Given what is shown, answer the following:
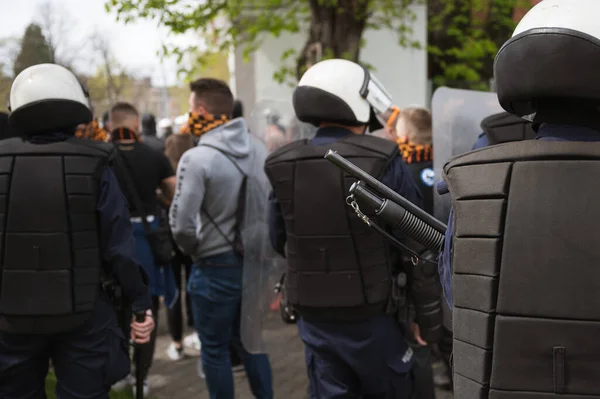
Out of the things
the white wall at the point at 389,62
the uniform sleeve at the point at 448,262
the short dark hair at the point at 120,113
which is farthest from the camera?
the white wall at the point at 389,62

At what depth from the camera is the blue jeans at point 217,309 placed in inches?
164

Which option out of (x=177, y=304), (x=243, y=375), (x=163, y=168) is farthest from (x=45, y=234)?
(x=177, y=304)

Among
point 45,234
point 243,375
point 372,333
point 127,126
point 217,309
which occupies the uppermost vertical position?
point 127,126

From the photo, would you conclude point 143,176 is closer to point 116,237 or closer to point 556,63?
point 116,237

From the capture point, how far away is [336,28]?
8.58 meters

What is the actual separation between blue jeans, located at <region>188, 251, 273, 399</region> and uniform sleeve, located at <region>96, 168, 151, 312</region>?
0.95 metres

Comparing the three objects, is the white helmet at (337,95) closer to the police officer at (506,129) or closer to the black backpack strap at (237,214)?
the police officer at (506,129)

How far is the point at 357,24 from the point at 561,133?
23.3 feet

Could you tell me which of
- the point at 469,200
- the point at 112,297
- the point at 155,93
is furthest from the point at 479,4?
the point at 155,93

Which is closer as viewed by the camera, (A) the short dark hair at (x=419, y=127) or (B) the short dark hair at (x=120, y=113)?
(A) the short dark hair at (x=419, y=127)

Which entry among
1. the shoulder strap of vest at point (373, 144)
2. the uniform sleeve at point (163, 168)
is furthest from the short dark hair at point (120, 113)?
the shoulder strap of vest at point (373, 144)

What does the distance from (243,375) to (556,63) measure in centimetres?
413

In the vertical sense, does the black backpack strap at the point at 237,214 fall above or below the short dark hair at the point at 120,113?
below

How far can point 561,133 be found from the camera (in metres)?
1.83
